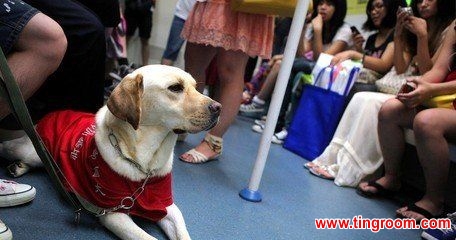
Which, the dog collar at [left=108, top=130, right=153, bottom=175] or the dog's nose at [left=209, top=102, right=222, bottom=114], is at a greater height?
the dog's nose at [left=209, top=102, right=222, bottom=114]

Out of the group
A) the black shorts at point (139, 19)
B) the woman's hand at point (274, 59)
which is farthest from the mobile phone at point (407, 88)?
the black shorts at point (139, 19)

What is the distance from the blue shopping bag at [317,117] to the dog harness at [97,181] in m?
1.66

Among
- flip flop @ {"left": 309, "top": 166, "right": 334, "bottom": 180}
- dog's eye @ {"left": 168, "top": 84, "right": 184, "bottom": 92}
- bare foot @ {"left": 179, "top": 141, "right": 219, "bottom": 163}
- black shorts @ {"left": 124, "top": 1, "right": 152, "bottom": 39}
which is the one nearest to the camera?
dog's eye @ {"left": 168, "top": 84, "right": 184, "bottom": 92}

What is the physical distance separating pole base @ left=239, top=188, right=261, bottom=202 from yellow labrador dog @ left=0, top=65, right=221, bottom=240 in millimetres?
515

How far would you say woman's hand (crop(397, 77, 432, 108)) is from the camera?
182 centimetres

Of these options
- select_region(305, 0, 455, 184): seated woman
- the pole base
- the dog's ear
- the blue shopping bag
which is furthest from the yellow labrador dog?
the blue shopping bag

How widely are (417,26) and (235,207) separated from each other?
4.76ft

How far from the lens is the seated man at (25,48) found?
3.59 feet

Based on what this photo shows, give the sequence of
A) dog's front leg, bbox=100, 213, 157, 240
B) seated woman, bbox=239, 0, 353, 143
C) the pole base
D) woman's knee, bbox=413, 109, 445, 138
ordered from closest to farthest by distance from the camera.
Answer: dog's front leg, bbox=100, 213, 157, 240, the pole base, woman's knee, bbox=413, 109, 445, 138, seated woman, bbox=239, 0, 353, 143

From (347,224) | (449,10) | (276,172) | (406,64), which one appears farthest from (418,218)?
(449,10)

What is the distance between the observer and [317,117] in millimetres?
2709

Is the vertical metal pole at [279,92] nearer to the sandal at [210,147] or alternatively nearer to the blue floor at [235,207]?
the blue floor at [235,207]

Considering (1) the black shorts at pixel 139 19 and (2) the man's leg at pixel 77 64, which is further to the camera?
(1) the black shorts at pixel 139 19

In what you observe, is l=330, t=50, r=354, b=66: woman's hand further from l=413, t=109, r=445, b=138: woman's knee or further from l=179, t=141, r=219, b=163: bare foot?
l=179, t=141, r=219, b=163: bare foot
